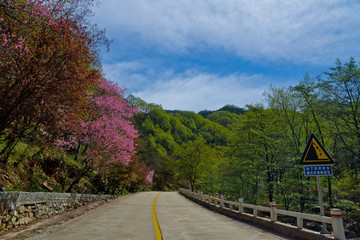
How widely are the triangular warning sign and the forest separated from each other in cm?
774

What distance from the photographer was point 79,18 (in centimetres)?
921

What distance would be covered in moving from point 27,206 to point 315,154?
1028cm

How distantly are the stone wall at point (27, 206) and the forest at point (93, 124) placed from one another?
5.28 ft

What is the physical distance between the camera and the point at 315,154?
718 centimetres

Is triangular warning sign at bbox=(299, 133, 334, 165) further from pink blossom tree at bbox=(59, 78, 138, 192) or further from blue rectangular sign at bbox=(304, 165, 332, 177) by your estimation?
pink blossom tree at bbox=(59, 78, 138, 192)

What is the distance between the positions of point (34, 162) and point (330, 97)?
24.3 metres

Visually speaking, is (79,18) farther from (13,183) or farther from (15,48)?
(13,183)

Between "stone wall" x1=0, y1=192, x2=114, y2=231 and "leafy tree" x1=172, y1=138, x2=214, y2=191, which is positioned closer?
"stone wall" x1=0, y1=192, x2=114, y2=231

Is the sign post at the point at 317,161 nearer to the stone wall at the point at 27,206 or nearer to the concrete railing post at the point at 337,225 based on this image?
the concrete railing post at the point at 337,225

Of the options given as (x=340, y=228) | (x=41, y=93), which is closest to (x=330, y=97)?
(x=340, y=228)

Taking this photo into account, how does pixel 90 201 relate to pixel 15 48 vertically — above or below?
below

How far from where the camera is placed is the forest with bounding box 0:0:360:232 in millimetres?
6875

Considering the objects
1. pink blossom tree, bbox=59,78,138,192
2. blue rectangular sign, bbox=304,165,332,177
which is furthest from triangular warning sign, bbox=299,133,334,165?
pink blossom tree, bbox=59,78,138,192

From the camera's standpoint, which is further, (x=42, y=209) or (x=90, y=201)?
(x=90, y=201)
